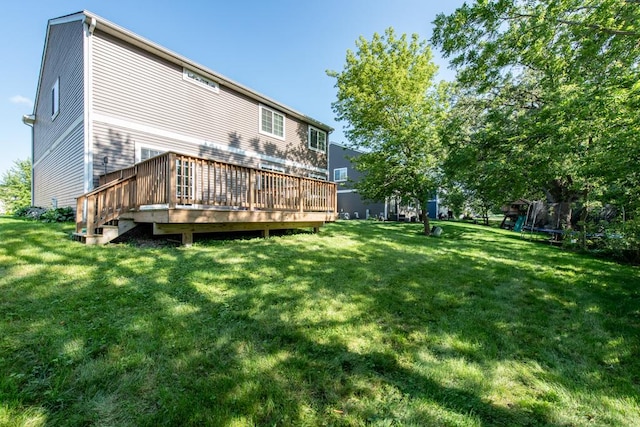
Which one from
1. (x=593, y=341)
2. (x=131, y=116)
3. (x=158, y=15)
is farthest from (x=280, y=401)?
(x=158, y=15)

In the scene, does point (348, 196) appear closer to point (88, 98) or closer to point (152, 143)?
point (152, 143)

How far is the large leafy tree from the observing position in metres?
4.89

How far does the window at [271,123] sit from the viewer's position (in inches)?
473

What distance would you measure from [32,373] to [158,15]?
1289 cm

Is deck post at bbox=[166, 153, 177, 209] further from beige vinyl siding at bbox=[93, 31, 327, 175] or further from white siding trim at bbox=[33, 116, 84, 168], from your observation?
white siding trim at bbox=[33, 116, 84, 168]

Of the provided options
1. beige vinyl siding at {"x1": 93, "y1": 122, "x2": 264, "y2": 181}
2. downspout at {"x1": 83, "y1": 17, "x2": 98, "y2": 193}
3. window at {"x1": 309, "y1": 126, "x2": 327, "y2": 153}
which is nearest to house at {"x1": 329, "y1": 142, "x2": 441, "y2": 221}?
window at {"x1": 309, "y1": 126, "x2": 327, "y2": 153}

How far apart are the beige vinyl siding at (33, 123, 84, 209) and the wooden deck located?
126cm

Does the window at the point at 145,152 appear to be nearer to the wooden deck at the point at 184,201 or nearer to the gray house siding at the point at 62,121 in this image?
the wooden deck at the point at 184,201

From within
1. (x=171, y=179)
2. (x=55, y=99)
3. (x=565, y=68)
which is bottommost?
(x=171, y=179)

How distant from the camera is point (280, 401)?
185 centimetres

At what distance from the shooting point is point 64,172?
9305 millimetres

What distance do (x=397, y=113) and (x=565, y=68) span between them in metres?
5.98

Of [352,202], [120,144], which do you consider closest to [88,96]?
[120,144]

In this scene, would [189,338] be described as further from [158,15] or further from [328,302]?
[158,15]
